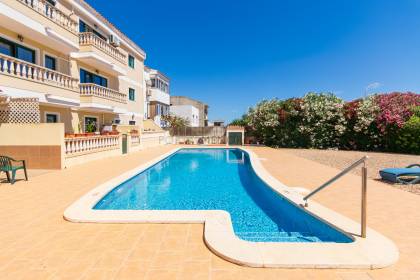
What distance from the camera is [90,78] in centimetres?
1978

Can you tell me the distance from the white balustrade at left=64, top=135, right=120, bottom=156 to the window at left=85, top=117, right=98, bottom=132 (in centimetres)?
355

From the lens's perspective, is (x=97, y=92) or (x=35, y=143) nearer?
Result: (x=35, y=143)

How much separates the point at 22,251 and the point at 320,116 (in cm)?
2447

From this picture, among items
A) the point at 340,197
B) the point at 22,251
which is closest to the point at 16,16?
the point at 22,251

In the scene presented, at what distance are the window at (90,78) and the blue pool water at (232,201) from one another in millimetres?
11586

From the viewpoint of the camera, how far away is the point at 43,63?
14.7 meters

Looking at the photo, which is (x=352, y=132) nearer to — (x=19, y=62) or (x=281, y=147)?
(x=281, y=147)

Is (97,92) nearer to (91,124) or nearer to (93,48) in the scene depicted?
(91,124)

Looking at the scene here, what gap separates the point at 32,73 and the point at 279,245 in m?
15.3

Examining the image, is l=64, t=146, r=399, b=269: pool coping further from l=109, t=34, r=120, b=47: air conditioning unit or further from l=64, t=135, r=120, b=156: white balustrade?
l=109, t=34, r=120, b=47: air conditioning unit

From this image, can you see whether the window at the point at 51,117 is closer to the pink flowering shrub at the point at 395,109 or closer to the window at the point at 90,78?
the window at the point at 90,78

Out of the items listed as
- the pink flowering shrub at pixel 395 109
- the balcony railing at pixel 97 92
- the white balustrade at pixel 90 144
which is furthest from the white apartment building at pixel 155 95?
the pink flowering shrub at pixel 395 109

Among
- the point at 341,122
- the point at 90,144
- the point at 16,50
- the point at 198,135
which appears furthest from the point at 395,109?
the point at 16,50

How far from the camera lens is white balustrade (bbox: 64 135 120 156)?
12.0 m
